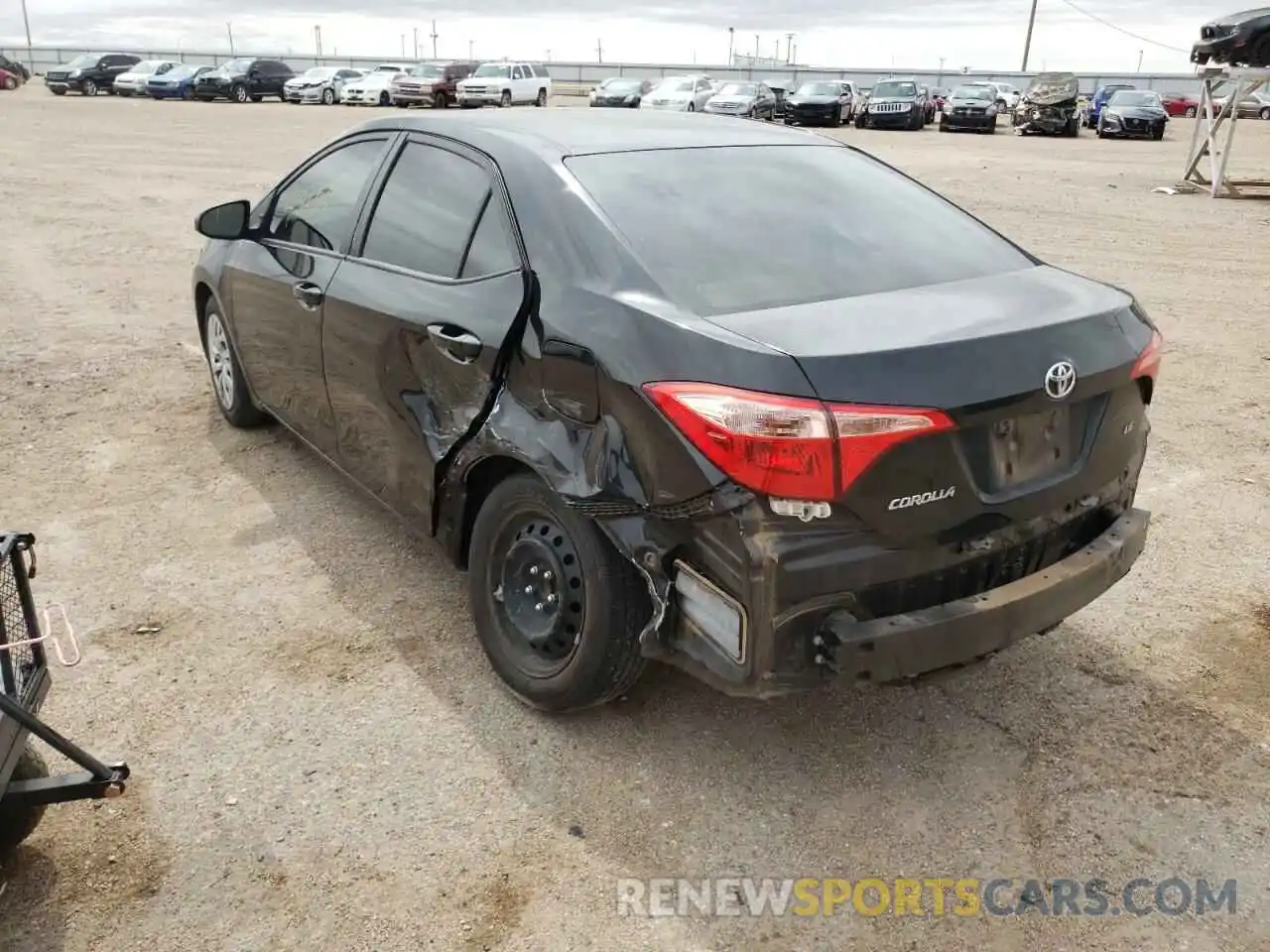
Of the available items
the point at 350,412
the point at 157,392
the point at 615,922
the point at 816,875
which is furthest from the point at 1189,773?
the point at 157,392

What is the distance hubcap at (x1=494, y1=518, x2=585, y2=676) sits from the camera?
2.97 meters

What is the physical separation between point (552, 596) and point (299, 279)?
1939 millimetres

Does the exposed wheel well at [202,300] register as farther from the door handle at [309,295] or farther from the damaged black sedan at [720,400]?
the damaged black sedan at [720,400]

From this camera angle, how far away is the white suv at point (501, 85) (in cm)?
3522

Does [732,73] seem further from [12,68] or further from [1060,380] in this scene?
[1060,380]

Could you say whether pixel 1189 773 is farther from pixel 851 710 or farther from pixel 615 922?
pixel 615 922

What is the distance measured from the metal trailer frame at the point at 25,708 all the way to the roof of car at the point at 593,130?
1881 mm

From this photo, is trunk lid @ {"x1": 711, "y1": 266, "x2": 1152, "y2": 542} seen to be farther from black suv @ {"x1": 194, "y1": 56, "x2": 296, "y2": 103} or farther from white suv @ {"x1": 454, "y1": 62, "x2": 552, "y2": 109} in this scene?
black suv @ {"x1": 194, "y1": 56, "x2": 296, "y2": 103}

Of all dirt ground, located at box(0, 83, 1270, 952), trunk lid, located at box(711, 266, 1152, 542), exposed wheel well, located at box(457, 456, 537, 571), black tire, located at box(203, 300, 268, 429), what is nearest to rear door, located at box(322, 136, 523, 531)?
exposed wheel well, located at box(457, 456, 537, 571)

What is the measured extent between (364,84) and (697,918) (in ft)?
126

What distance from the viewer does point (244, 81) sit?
39.1m

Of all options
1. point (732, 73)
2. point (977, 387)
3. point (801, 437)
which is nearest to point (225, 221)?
point (801, 437)

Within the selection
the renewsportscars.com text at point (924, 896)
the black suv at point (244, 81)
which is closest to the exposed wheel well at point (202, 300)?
the renewsportscars.com text at point (924, 896)

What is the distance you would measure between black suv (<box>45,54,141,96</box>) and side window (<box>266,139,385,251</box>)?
4206cm
